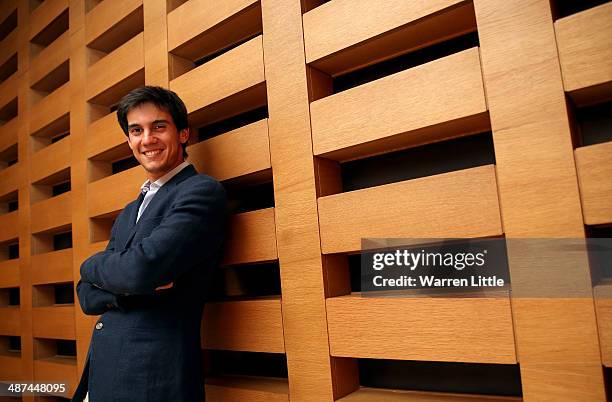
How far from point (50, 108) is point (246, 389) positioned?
6.18 ft

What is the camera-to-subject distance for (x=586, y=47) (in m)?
0.86

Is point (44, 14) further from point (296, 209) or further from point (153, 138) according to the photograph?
point (296, 209)

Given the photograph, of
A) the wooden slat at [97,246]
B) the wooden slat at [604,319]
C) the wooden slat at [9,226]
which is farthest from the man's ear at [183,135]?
the wooden slat at [9,226]

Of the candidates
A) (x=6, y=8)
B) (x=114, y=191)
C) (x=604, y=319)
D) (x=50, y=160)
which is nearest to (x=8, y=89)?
(x=6, y=8)

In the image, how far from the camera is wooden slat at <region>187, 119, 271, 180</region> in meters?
1.36

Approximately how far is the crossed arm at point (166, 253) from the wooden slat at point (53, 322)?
0.93 m

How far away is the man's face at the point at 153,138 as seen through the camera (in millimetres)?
1389

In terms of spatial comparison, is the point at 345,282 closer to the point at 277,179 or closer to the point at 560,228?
the point at 277,179

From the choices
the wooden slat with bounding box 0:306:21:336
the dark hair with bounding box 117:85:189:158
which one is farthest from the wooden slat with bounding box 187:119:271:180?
the wooden slat with bounding box 0:306:21:336

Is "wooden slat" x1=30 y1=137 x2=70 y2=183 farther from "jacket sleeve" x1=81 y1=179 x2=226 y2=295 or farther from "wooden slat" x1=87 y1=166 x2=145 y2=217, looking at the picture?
"jacket sleeve" x1=81 y1=179 x2=226 y2=295

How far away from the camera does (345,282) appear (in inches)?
49.7

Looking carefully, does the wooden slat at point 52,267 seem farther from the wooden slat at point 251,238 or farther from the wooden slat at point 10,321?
the wooden slat at point 251,238

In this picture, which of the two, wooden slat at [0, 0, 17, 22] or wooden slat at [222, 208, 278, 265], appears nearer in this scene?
wooden slat at [222, 208, 278, 265]

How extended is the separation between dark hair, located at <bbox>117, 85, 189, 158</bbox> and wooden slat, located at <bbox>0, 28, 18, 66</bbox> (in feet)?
6.17
